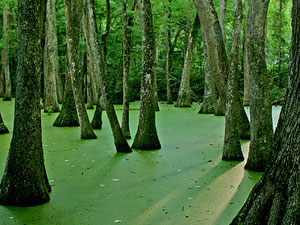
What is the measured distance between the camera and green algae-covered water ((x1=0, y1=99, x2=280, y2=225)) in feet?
15.6

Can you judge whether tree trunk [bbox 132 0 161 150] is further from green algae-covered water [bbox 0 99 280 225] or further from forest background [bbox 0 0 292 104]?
forest background [bbox 0 0 292 104]

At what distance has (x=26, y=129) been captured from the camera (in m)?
5.10

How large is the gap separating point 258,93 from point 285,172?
3.61m

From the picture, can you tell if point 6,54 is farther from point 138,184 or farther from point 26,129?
point 26,129

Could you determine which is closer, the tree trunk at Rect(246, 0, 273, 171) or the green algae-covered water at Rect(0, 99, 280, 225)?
the green algae-covered water at Rect(0, 99, 280, 225)

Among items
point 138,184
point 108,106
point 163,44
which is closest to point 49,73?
point 108,106

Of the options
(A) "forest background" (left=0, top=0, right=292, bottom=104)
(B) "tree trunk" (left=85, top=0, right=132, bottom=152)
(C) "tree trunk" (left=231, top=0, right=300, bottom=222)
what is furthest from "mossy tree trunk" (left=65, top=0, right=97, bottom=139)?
(A) "forest background" (left=0, top=0, right=292, bottom=104)

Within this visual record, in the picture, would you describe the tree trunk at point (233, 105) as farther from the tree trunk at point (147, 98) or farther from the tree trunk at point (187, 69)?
the tree trunk at point (187, 69)

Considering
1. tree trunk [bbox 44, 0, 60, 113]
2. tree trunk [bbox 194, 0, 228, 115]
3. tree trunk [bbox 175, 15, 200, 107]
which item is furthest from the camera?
tree trunk [bbox 175, 15, 200, 107]

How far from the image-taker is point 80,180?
6.38 m

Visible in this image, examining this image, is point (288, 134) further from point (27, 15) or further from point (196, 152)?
point (196, 152)

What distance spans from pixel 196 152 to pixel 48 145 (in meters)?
3.03

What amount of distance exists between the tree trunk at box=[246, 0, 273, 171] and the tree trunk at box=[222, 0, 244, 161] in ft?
2.41

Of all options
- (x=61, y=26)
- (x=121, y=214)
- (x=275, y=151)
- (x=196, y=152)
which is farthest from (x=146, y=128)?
(x=61, y=26)
